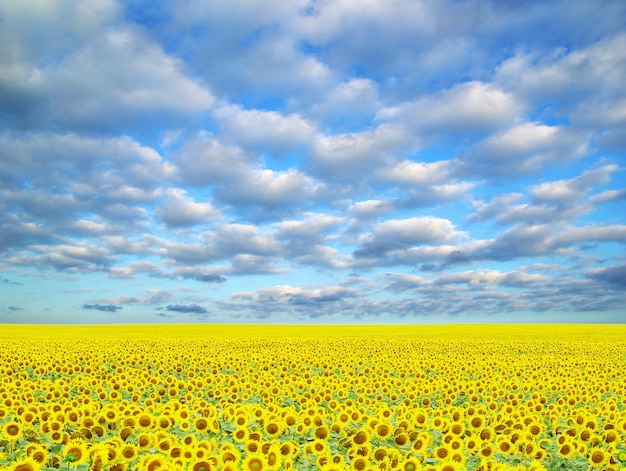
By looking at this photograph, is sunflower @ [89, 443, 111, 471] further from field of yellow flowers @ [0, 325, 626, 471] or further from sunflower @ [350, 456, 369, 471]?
sunflower @ [350, 456, 369, 471]

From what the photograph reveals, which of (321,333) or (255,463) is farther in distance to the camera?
(321,333)

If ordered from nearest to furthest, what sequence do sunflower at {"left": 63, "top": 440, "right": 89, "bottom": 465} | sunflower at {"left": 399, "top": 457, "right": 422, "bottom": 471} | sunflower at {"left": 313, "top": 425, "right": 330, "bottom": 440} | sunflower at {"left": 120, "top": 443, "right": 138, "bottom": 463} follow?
sunflower at {"left": 399, "top": 457, "right": 422, "bottom": 471}, sunflower at {"left": 63, "top": 440, "right": 89, "bottom": 465}, sunflower at {"left": 120, "top": 443, "right": 138, "bottom": 463}, sunflower at {"left": 313, "top": 425, "right": 330, "bottom": 440}

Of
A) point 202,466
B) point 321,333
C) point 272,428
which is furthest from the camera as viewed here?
point 321,333

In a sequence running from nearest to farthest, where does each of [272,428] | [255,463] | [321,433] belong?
[255,463] < [321,433] < [272,428]

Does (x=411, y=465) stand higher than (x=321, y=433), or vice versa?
(x=411, y=465)

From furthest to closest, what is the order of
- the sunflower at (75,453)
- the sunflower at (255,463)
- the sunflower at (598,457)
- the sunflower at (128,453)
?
the sunflower at (598,457), the sunflower at (128,453), the sunflower at (75,453), the sunflower at (255,463)

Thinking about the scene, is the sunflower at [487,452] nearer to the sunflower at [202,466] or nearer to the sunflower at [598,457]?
the sunflower at [598,457]

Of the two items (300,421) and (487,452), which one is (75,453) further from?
(487,452)

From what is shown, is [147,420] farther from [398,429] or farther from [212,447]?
[398,429]

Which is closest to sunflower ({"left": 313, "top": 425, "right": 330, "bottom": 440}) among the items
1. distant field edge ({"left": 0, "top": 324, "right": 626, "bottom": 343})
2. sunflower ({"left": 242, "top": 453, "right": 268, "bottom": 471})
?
sunflower ({"left": 242, "top": 453, "right": 268, "bottom": 471})

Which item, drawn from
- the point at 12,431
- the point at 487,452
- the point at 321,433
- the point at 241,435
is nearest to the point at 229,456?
the point at 241,435

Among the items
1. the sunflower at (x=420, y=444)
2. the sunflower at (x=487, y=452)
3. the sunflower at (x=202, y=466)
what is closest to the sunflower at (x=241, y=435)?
the sunflower at (x=202, y=466)

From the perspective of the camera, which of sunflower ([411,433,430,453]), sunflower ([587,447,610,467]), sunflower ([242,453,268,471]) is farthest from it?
sunflower ([587,447,610,467])

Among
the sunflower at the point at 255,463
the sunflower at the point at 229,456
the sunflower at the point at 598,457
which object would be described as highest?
the sunflower at the point at 229,456
